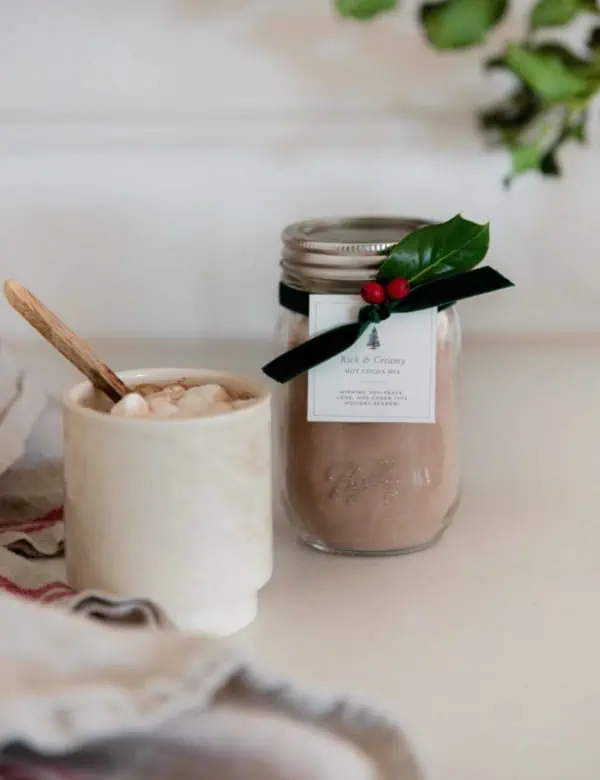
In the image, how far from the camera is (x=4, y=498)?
0.67 meters

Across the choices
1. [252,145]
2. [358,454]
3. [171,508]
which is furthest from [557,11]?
[171,508]

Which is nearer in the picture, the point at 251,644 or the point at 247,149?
the point at 251,644

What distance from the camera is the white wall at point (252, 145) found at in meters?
0.76

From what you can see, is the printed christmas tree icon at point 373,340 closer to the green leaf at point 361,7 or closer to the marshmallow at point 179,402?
the marshmallow at point 179,402

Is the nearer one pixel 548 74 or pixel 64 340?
pixel 64 340

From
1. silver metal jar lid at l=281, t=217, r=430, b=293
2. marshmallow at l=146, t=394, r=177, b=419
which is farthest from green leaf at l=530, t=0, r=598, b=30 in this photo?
marshmallow at l=146, t=394, r=177, b=419

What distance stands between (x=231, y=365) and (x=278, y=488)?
108 mm

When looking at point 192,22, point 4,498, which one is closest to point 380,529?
point 4,498

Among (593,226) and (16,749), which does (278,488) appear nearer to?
(593,226)

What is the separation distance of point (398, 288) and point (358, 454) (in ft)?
0.36

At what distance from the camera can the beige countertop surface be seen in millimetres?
446

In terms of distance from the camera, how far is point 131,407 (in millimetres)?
528

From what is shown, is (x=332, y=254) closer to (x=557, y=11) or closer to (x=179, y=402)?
(x=179, y=402)

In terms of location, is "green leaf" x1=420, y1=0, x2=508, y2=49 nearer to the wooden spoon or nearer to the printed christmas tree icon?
the printed christmas tree icon
